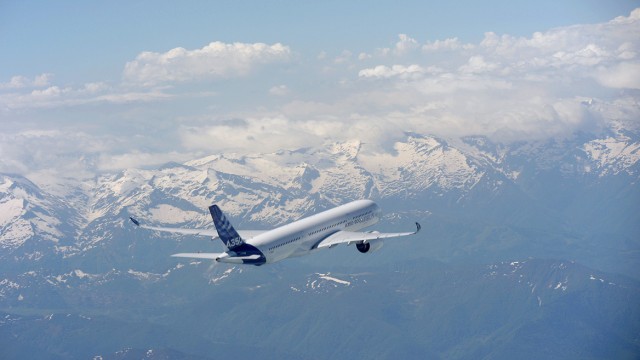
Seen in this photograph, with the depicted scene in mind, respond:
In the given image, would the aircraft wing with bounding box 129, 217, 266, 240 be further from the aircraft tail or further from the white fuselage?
the aircraft tail

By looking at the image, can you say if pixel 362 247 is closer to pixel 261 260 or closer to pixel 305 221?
pixel 305 221

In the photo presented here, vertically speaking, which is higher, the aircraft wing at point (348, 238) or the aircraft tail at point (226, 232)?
the aircraft tail at point (226, 232)

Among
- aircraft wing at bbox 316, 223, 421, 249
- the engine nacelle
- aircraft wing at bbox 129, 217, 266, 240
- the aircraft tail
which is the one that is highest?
the aircraft tail

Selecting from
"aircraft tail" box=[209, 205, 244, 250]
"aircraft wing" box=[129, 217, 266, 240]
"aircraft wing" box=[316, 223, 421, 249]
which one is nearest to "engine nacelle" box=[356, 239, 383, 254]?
"aircraft wing" box=[316, 223, 421, 249]

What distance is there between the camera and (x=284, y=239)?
176875 mm

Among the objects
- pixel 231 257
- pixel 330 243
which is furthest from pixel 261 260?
pixel 330 243

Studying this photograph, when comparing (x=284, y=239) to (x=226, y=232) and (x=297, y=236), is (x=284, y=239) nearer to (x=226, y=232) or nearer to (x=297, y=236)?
(x=297, y=236)

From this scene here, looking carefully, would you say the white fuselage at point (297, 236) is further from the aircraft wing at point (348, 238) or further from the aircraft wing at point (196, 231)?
the aircraft wing at point (196, 231)

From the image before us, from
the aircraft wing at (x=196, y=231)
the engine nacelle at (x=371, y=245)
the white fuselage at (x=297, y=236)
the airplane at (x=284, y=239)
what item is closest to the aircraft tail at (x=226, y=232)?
the airplane at (x=284, y=239)

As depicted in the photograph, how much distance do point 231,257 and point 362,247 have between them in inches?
1422

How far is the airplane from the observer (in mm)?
168625

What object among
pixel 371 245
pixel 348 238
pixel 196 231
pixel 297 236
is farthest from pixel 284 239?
pixel 196 231

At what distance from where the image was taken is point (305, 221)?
186 m

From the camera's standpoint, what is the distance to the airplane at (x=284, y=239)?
169 meters
